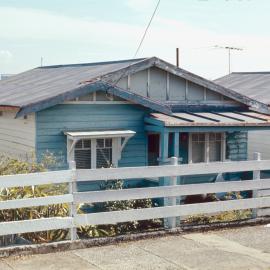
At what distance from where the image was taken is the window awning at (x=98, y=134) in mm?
13688

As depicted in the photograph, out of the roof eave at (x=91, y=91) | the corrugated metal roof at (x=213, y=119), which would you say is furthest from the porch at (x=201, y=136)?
the roof eave at (x=91, y=91)

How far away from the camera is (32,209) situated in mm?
8578

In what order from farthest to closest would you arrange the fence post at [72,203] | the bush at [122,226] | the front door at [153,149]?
the front door at [153,149] < the bush at [122,226] < the fence post at [72,203]

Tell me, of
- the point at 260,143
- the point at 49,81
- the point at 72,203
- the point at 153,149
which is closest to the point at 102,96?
the point at 153,149

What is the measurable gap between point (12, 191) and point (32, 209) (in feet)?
1.44

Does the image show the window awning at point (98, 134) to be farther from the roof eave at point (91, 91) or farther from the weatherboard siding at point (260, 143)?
the weatherboard siding at point (260, 143)

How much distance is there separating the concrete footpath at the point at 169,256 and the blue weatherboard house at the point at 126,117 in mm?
5698

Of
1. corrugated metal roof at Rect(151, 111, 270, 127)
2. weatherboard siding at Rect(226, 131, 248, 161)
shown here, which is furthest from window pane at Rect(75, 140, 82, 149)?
weatherboard siding at Rect(226, 131, 248, 161)

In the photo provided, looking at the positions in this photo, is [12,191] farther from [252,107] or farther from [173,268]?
[252,107]

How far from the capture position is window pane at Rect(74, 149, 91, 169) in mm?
14344

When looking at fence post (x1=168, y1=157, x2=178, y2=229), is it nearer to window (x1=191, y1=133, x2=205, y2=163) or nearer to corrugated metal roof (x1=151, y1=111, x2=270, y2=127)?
corrugated metal roof (x1=151, y1=111, x2=270, y2=127)

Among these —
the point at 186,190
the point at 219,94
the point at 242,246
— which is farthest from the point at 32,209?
the point at 219,94

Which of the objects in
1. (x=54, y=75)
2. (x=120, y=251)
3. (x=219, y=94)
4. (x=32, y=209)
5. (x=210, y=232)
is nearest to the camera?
(x=120, y=251)

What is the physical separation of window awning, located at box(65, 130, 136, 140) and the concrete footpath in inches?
213
